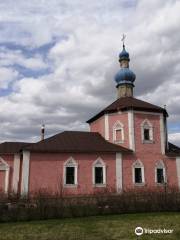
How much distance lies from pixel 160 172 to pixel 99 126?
6946mm

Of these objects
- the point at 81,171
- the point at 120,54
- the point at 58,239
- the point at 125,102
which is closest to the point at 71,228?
the point at 58,239

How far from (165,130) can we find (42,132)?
11967 mm

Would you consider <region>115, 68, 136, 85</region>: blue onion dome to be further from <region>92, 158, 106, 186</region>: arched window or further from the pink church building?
<region>92, 158, 106, 186</region>: arched window

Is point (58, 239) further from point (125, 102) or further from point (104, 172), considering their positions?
point (125, 102)

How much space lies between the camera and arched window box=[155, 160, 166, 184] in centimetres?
2422

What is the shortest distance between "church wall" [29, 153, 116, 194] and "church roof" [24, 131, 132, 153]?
43cm

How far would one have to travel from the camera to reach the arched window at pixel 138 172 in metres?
23.7

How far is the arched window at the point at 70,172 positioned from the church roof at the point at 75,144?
0.85 m

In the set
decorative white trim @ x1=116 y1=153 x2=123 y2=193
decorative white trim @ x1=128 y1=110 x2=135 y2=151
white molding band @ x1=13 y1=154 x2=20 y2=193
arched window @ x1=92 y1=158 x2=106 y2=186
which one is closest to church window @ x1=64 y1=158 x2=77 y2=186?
arched window @ x1=92 y1=158 x2=106 y2=186

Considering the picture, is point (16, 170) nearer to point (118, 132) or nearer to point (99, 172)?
point (99, 172)

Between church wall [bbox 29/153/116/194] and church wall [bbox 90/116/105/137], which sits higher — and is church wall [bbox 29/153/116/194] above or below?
below

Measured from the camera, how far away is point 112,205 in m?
14.6

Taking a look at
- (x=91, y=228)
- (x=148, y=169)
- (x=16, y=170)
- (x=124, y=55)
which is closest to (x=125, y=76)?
(x=124, y=55)

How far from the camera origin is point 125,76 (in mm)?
30047
